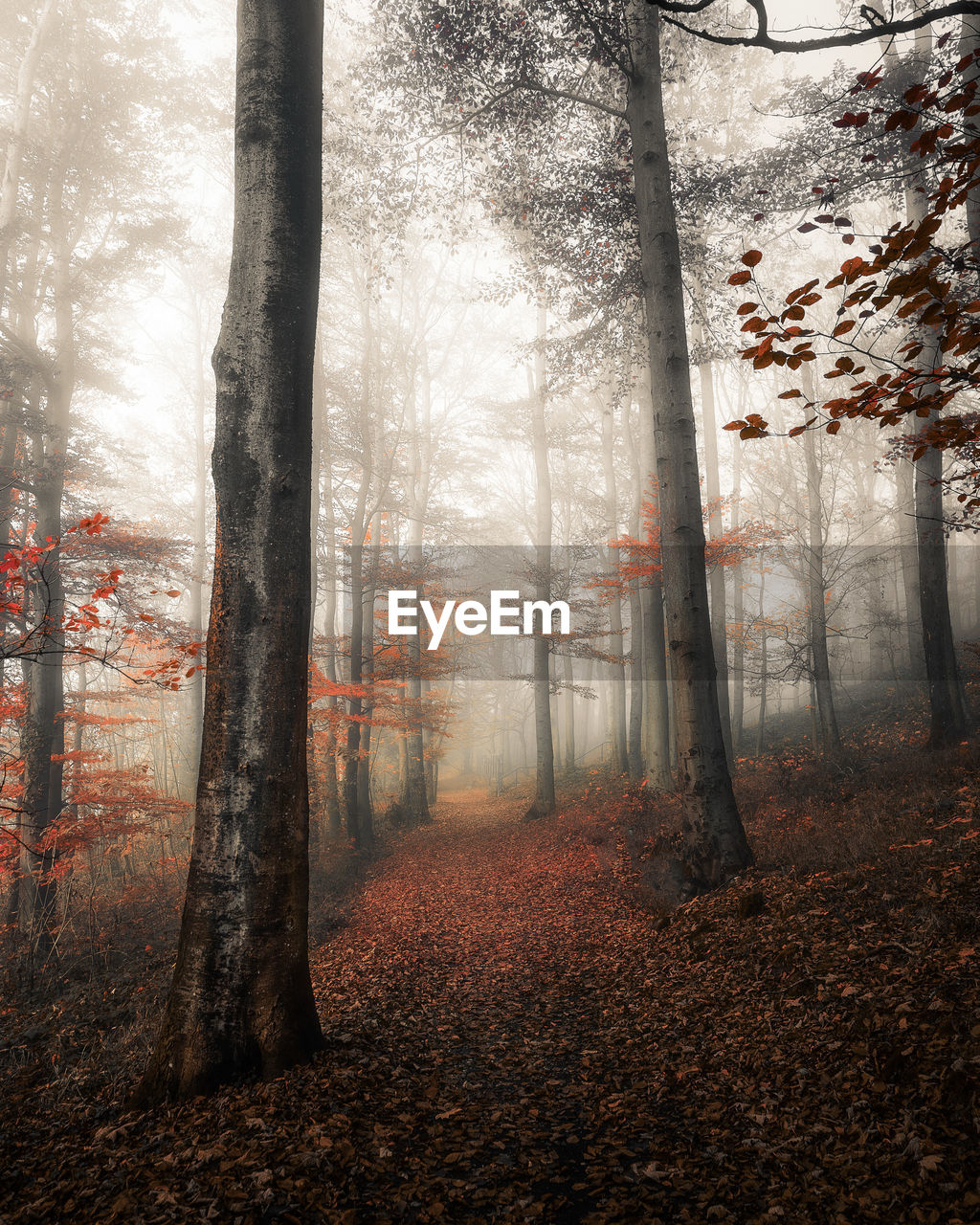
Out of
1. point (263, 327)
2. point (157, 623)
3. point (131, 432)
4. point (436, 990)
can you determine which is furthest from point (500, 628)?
point (131, 432)

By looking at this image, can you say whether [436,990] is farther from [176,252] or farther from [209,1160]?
[176,252]

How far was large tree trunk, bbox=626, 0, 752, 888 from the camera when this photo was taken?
6.14m

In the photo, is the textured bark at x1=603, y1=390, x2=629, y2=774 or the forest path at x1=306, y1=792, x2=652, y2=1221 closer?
the forest path at x1=306, y1=792, x2=652, y2=1221

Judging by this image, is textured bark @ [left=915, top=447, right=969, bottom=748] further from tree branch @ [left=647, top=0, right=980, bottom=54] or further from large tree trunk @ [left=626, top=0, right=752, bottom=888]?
tree branch @ [left=647, top=0, right=980, bottom=54]

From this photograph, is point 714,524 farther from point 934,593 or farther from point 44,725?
point 44,725

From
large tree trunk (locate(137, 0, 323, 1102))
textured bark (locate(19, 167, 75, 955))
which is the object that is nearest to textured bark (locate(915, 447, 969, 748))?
large tree trunk (locate(137, 0, 323, 1102))

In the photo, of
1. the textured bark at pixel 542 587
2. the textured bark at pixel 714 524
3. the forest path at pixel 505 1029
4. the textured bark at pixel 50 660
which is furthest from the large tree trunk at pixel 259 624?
the textured bark at pixel 542 587

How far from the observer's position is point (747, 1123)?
2.85m

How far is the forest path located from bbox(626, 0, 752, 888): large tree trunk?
133 centimetres

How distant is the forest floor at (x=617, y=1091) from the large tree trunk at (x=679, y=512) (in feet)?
2.19

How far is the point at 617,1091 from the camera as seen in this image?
3369 millimetres

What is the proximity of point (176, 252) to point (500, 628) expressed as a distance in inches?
452

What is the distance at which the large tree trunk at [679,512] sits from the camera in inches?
242

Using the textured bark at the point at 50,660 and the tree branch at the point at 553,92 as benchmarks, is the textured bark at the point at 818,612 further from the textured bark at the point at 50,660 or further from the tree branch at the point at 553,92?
the textured bark at the point at 50,660
